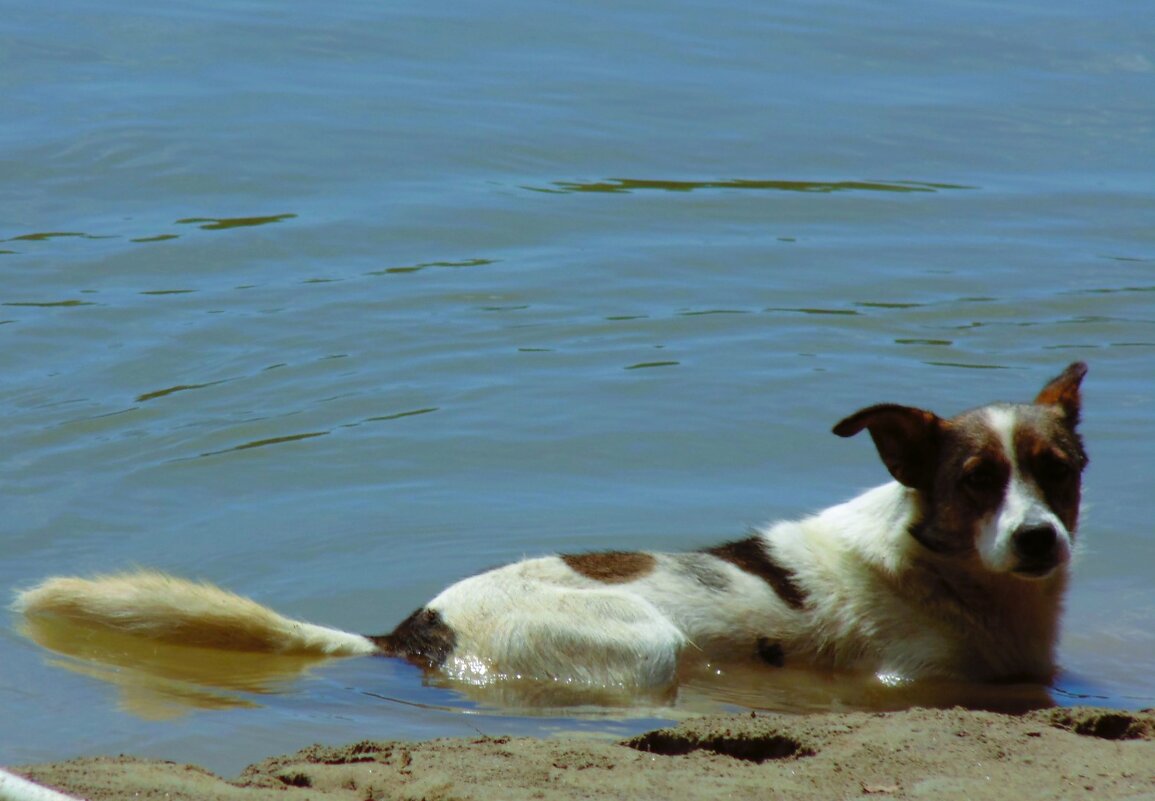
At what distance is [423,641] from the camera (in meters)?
6.26

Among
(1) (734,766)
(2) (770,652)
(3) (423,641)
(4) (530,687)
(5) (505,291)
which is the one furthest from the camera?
(5) (505,291)

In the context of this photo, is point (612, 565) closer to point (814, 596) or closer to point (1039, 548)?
point (814, 596)

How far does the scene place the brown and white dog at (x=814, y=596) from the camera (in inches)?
244

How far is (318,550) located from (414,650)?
1.61 meters

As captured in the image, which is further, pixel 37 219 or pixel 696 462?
pixel 37 219

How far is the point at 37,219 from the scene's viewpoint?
12367mm

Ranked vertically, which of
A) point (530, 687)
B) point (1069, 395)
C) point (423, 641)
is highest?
point (1069, 395)

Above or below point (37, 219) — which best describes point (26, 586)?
below

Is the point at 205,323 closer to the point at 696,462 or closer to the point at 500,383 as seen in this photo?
the point at 500,383

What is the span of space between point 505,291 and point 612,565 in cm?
511

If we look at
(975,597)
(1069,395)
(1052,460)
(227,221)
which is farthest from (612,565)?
(227,221)

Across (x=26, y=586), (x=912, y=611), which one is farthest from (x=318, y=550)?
(x=912, y=611)

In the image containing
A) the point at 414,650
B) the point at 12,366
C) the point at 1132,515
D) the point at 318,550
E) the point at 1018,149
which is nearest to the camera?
the point at 414,650

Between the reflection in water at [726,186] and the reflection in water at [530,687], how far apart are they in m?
7.66
